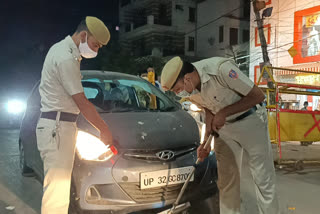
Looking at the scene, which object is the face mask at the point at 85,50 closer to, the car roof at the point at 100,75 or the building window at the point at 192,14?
the car roof at the point at 100,75

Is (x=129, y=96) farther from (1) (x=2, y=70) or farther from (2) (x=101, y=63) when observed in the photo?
(1) (x=2, y=70)

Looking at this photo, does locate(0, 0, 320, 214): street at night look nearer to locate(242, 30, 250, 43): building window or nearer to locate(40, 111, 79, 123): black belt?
locate(40, 111, 79, 123): black belt

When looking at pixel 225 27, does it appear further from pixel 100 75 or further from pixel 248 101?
pixel 248 101

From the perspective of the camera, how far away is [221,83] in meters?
2.27

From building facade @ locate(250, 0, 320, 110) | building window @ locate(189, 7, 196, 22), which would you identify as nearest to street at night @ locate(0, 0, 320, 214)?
building facade @ locate(250, 0, 320, 110)

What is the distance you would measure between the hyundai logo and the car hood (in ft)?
0.17

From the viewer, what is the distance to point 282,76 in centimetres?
1576

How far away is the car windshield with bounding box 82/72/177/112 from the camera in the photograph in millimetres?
3354

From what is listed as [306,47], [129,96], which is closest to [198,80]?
[129,96]

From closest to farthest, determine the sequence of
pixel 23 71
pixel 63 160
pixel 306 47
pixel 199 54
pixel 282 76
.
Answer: pixel 63 160 → pixel 306 47 → pixel 282 76 → pixel 23 71 → pixel 199 54

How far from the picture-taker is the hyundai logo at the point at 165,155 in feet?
8.20

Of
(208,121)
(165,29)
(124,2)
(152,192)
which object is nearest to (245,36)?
(165,29)

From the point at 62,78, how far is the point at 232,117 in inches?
53.8

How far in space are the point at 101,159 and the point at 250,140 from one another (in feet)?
4.01
